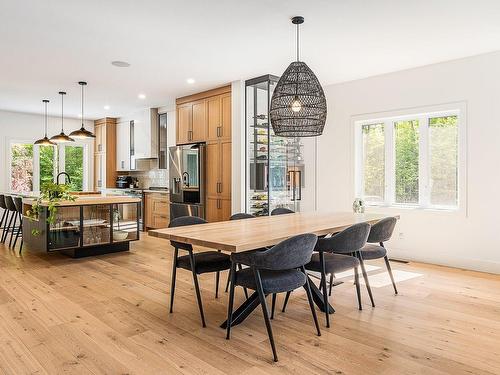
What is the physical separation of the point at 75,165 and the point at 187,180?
13.6 ft

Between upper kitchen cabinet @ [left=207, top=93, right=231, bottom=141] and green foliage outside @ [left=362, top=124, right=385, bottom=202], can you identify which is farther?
upper kitchen cabinet @ [left=207, top=93, right=231, bottom=141]

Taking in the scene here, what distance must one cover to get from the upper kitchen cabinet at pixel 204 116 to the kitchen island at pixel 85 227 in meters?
1.63

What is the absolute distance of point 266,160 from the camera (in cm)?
543

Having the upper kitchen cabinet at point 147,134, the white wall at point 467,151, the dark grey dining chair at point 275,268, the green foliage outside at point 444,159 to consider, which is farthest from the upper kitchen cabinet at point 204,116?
the dark grey dining chair at point 275,268

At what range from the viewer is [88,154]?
9141 mm

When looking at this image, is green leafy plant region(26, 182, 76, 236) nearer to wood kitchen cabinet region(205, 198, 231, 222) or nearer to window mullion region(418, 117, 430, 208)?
wood kitchen cabinet region(205, 198, 231, 222)

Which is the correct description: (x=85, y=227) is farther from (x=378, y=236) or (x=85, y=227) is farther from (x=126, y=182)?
(x=378, y=236)

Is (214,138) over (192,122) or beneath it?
beneath

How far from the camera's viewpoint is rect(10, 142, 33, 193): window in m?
8.02

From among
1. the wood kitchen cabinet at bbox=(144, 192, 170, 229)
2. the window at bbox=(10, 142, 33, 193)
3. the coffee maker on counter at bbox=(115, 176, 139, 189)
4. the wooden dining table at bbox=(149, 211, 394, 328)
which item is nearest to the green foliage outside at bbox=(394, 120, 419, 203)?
the wooden dining table at bbox=(149, 211, 394, 328)

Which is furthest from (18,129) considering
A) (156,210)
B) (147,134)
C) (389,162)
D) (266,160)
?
(389,162)

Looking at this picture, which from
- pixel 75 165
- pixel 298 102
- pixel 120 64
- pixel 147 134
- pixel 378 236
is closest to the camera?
pixel 298 102

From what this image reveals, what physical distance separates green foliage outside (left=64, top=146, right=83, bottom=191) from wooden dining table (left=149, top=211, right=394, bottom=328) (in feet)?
22.9

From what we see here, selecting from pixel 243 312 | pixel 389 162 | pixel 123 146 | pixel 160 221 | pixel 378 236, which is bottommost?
pixel 243 312
